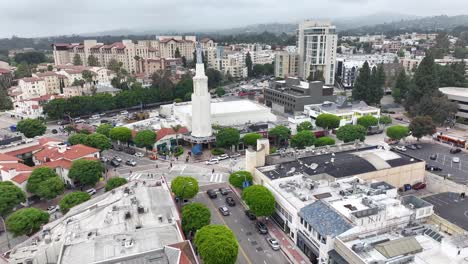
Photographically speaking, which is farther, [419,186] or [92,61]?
[92,61]

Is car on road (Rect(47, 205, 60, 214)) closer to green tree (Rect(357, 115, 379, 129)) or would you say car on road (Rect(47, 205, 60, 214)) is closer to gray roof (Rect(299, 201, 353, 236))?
gray roof (Rect(299, 201, 353, 236))

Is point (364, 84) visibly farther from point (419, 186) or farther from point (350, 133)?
point (419, 186)

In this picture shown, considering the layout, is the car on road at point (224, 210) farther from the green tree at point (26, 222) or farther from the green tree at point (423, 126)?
the green tree at point (423, 126)

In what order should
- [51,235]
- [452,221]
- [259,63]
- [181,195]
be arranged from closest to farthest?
[51,235]
[452,221]
[181,195]
[259,63]

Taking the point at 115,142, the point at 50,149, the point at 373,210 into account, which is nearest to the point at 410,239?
the point at 373,210

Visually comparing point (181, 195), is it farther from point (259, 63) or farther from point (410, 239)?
point (259, 63)

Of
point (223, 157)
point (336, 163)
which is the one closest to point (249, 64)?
point (223, 157)
